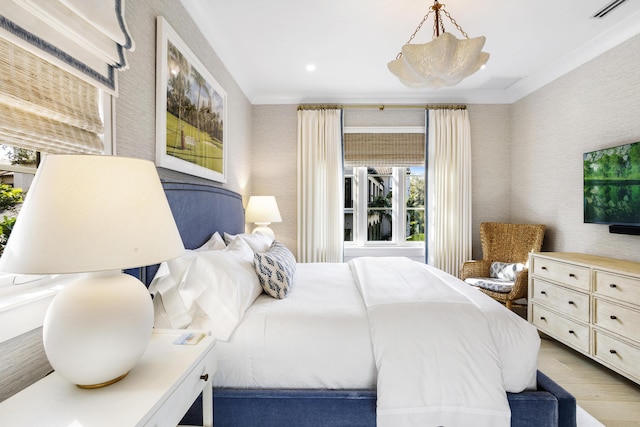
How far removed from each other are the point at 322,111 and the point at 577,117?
266 cm

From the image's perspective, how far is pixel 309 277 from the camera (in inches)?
87.4

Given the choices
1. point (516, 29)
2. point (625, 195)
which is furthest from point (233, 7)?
point (625, 195)

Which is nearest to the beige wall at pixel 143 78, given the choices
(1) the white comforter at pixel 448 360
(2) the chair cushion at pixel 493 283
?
(1) the white comforter at pixel 448 360

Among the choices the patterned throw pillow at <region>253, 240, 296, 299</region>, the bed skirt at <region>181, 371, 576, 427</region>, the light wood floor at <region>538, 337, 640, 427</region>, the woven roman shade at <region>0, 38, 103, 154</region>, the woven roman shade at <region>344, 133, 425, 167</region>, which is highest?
the woven roman shade at <region>344, 133, 425, 167</region>

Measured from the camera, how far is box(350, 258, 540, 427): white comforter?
4.01ft

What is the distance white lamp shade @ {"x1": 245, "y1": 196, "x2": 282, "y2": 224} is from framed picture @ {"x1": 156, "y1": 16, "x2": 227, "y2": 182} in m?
0.76

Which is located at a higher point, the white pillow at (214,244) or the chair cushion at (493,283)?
the white pillow at (214,244)

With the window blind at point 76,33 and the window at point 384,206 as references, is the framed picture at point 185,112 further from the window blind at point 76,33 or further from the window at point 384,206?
the window at point 384,206

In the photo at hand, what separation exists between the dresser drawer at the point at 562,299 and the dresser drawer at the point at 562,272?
2.3 inches

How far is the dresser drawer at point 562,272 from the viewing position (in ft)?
7.60

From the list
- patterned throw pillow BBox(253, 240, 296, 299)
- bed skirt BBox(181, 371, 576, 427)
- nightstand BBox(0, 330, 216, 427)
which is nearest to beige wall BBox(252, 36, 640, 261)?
bed skirt BBox(181, 371, 576, 427)

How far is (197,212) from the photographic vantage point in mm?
1988

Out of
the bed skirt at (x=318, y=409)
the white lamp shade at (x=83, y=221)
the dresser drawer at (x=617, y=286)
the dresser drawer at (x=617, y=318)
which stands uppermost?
the white lamp shade at (x=83, y=221)

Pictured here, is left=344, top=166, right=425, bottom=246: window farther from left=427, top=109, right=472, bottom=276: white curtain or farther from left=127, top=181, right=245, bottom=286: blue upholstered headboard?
left=127, top=181, right=245, bottom=286: blue upholstered headboard
